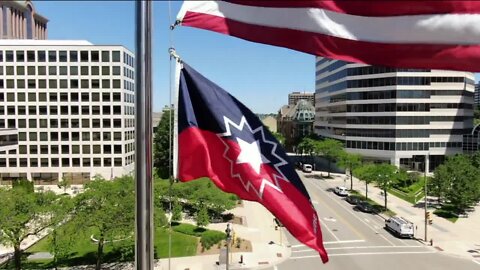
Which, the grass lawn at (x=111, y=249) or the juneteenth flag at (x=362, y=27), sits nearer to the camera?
the juneteenth flag at (x=362, y=27)

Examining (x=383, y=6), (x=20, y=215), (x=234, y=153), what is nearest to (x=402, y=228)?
(x=20, y=215)

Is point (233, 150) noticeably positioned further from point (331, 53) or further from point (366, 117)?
point (366, 117)

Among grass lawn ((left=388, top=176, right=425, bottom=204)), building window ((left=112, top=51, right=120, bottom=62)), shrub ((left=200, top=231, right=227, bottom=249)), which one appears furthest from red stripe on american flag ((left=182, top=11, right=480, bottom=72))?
building window ((left=112, top=51, right=120, bottom=62))

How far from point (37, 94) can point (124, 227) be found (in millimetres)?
49741

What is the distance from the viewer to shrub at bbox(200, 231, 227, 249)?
1299 inches

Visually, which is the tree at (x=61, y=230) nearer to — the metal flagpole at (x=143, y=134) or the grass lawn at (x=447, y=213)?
the metal flagpole at (x=143, y=134)

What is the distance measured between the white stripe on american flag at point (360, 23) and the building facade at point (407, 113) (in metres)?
67.3

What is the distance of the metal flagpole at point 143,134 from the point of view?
6.06 meters

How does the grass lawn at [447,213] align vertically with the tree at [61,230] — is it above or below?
below

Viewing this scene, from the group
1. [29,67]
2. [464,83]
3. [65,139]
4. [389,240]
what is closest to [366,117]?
[464,83]

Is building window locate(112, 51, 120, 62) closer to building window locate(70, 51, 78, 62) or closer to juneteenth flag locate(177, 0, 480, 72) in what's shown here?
building window locate(70, 51, 78, 62)

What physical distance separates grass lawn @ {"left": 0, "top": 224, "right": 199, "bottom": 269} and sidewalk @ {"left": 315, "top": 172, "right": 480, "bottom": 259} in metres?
19.3

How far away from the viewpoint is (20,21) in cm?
8425

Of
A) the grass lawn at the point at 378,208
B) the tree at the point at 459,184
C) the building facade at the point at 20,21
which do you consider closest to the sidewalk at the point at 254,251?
the grass lawn at the point at 378,208
